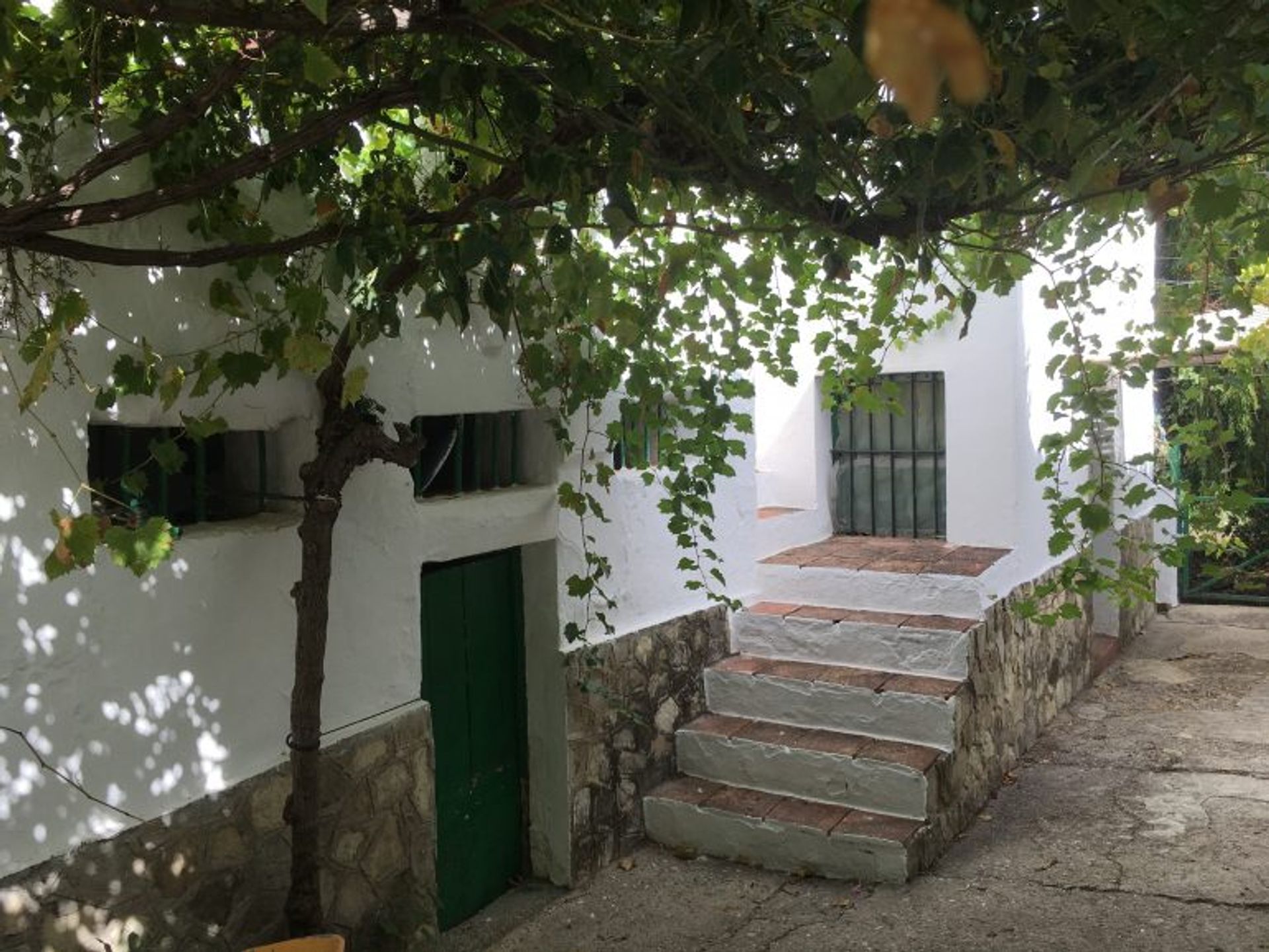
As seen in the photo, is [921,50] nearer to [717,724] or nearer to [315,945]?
Result: [315,945]

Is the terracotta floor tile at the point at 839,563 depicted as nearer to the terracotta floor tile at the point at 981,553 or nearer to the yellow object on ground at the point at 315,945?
the terracotta floor tile at the point at 981,553

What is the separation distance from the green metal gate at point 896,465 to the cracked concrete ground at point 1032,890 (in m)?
1.78

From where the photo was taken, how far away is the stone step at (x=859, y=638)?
5.91m

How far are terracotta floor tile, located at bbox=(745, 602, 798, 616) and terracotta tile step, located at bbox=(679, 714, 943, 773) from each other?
2.20ft

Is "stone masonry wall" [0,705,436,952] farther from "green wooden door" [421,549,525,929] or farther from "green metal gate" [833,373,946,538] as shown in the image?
"green metal gate" [833,373,946,538]

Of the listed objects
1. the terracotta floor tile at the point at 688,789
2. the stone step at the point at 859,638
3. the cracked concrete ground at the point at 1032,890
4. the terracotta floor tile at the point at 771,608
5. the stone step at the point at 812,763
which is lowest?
the cracked concrete ground at the point at 1032,890

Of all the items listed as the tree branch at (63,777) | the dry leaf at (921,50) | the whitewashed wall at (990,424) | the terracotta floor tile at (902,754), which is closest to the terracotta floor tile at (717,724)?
the terracotta floor tile at (902,754)

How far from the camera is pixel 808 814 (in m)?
5.32

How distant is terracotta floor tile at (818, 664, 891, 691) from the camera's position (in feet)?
18.9

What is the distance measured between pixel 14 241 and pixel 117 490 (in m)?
0.87

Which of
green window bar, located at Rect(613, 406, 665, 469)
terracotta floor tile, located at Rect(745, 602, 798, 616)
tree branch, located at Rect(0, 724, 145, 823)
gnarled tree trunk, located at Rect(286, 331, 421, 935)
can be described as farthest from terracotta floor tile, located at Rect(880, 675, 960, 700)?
tree branch, located at Rect(0, 724, 145, 823)

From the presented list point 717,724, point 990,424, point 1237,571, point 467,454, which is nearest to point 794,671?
point 717,724

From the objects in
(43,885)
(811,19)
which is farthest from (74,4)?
(43,885)

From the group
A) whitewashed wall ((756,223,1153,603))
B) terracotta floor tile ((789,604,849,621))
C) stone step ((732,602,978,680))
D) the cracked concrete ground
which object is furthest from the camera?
whitewashed wall ((756,223,1153,603))
